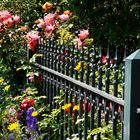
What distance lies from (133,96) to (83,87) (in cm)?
133

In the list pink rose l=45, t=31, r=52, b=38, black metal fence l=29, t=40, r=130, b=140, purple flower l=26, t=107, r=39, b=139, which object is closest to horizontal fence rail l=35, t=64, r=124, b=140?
black metal fence l=29, t=40, r=130, b=140

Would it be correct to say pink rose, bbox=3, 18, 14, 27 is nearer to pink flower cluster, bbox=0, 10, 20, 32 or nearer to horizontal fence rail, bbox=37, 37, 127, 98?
pink flower cluster, bbox=0, 10, 20, 32

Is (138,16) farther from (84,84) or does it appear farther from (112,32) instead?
(84,84)

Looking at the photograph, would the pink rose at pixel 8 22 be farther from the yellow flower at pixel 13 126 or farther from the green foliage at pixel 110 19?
the yellow flower at pixel 13 126

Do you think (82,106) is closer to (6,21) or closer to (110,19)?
(6,21)

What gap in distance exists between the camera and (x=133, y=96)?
2.83 metres

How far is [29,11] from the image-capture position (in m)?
8.57

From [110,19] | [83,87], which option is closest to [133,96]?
[83,87]

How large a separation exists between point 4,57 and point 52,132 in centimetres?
188

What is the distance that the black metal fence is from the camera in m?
Result: 3.64

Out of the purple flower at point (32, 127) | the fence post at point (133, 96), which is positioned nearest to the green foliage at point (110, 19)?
the purple flower at point (32, 127)

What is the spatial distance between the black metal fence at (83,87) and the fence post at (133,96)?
51cm

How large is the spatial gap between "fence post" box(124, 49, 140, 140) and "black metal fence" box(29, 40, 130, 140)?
51cm

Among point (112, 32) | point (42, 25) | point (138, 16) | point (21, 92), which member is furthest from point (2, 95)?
point (138, 16)
